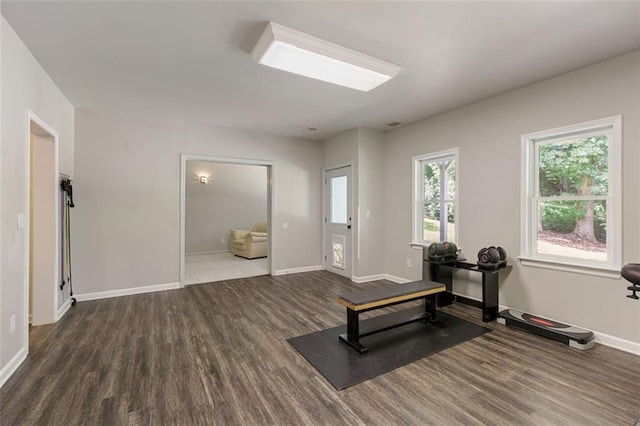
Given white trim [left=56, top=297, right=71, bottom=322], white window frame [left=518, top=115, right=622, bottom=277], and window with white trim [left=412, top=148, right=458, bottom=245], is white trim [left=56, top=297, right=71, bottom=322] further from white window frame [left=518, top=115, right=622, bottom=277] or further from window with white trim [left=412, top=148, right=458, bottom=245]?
white window frame [left=518, top=115, right=622, bottom=277]

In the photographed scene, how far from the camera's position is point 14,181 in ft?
7.63

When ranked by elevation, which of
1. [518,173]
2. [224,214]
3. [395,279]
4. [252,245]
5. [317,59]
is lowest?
[395,279]

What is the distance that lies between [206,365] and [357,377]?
49.4 inches

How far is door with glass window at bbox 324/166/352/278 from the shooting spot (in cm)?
546

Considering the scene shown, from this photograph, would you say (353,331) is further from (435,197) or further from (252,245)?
(252,245)

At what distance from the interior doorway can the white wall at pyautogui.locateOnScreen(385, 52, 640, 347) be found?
479 cm

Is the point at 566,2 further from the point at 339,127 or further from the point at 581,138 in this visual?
the point at 339,127

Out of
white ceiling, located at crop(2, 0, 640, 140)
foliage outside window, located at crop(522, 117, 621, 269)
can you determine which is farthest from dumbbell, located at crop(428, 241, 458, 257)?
white ceiling, located at crop(2, 0, 640, 140)

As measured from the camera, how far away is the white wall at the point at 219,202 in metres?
8.49

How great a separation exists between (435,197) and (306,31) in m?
3.25

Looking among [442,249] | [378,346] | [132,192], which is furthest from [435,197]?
[132,192]

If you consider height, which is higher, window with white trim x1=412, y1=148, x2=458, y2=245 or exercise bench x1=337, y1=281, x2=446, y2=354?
window with white trim x1=412, y1=148, x2=458, y2=245

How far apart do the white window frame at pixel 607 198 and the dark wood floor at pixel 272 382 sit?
2.60 feet

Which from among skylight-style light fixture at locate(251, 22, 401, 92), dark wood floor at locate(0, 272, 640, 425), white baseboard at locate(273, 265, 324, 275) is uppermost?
skylight-style light fixture at locate(251, 22, 401, 92)
